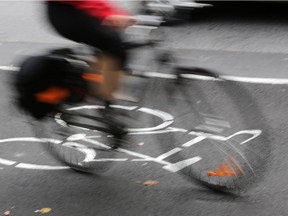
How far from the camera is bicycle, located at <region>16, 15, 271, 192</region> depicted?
491 cm

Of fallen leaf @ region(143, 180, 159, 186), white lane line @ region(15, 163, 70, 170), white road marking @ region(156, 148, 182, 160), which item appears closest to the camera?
fallen leaf @ region(143, 180, 159, 186)

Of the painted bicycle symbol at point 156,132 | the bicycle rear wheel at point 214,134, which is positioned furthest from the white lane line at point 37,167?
the bicycle rear wheel at point 214,134

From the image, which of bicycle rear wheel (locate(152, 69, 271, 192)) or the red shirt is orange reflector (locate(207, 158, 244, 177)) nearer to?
bicycle rear wheel (locate(152, 69, 271, 192))

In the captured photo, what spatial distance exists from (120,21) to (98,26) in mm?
196

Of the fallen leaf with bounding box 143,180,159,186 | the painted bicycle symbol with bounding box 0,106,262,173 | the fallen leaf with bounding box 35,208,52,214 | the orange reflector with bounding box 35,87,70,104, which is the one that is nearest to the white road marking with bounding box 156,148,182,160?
the painted bicycle symbol with bounding box 0,106,262,173

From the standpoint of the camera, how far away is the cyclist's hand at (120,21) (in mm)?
4763

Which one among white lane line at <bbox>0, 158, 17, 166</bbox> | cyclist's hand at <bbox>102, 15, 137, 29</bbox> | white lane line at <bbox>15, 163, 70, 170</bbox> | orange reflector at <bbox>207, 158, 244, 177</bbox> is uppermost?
cyclist's hand at <bbox>102, 15, 137, 29</bbox>

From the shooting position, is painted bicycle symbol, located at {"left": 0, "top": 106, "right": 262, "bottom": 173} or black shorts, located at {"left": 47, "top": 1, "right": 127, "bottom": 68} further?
painted bicycle symbol, located at {"left": 0, "top": 106, "right": 262, "bottom": 173}

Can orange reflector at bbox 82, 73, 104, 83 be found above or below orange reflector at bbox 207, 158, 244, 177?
above

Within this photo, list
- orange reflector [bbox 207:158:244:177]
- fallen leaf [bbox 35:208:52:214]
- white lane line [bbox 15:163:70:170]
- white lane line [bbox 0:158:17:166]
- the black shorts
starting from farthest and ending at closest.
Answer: white lane line [bbox 0:158:17:166]
white lane line [bbox 15:163:70:170]
orange reflector [bbox 207:158:244:177]
fallen leaf [bbox 35:208:52:214]
the black shorts

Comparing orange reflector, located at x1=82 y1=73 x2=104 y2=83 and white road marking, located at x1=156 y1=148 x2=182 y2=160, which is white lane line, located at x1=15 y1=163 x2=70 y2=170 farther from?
orange reflector, located at x1=82 y1=73 x2=104 y2=83

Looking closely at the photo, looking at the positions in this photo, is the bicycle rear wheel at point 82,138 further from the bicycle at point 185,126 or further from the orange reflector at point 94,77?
the orange reflector at point 94,77

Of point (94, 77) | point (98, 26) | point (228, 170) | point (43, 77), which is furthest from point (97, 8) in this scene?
point (228, 170)

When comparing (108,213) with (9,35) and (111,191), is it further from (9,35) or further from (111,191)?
(9,35)
